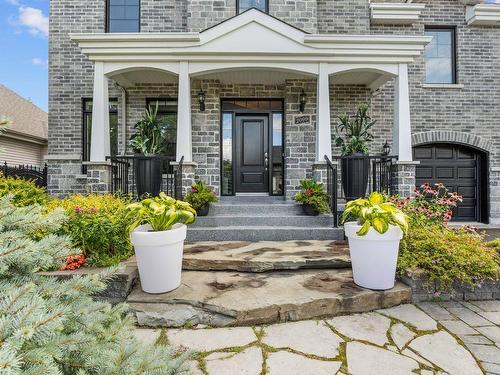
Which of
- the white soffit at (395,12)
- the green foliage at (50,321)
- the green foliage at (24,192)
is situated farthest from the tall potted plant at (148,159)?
the white soffit at (395,12)

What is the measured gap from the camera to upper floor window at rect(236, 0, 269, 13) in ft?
23.0

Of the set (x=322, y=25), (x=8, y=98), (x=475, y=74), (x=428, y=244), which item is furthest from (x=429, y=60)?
(x=8, y=98)

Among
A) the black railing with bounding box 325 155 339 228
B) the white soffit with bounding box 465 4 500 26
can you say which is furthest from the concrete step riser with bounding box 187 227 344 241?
the white soffit with bounding box 465 4 500 26

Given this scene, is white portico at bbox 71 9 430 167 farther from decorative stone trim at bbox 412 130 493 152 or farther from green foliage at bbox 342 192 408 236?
green foliage at bbox 342 192 408 236

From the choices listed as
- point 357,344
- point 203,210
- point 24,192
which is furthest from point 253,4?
point 357,344

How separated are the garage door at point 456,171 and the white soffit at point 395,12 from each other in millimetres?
3195

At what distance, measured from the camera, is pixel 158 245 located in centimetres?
268

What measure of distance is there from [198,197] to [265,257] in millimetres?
Answer: 1960

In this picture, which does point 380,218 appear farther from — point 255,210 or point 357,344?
point 255,210

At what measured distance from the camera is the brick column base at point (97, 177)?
542cm

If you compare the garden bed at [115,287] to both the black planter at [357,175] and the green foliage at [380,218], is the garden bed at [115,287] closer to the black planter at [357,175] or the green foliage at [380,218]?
the green foliage at [380,218]

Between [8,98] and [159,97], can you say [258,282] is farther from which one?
[8,98]

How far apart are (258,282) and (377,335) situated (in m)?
1.20

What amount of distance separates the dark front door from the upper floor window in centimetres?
254
